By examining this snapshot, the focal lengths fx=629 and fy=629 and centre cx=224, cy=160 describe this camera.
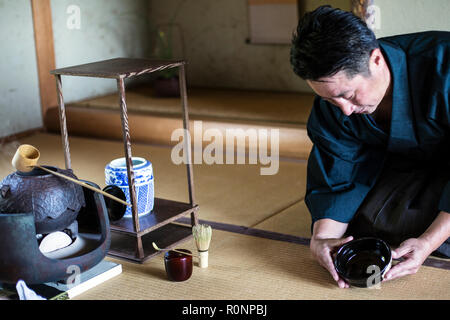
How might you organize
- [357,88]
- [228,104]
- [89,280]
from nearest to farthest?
[357,88] < [89,280] < [228,104]

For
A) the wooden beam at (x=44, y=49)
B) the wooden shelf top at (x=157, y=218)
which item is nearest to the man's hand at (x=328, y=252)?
the wooden shelf top at (x=157, y=218)

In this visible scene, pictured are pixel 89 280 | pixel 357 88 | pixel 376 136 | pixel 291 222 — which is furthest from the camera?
pixel 291 222

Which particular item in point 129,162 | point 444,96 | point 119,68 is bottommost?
point 129,162

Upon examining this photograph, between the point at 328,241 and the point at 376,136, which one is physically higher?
the point at 376,136

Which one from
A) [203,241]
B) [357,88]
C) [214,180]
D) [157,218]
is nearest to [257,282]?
[203,241]

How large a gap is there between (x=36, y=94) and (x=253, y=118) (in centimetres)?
179

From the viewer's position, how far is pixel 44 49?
16.1ft

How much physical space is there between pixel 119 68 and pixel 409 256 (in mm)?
1269

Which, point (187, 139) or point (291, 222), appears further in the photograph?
point (291, 222)

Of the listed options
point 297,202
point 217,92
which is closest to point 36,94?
point 217,92

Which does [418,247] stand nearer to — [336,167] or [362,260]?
[362,260]

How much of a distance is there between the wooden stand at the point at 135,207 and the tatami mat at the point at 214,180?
321 mm

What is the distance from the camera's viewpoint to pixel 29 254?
82.3 inches

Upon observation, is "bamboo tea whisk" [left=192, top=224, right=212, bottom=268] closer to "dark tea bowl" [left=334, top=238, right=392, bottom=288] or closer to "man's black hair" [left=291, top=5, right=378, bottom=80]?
"dark tea bowl" [left=334, top=238, right=392, bottom=288]
